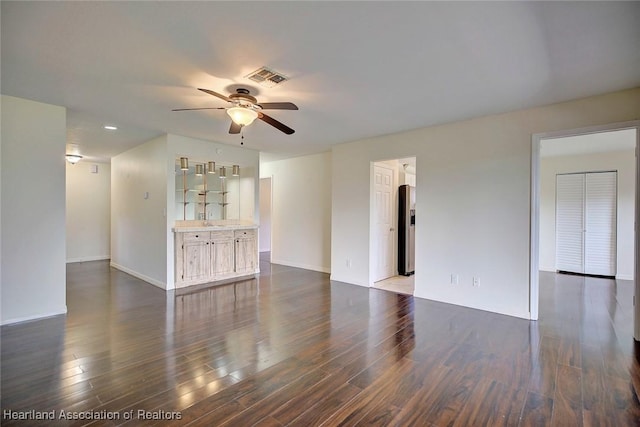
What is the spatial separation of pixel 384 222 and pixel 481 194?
6.37ft

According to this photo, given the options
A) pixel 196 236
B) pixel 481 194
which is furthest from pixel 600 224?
pixel 196 236

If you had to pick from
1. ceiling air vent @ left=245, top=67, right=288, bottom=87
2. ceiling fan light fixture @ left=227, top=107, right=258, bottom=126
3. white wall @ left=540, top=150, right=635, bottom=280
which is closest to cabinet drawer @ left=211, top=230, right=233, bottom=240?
ceiling fan light fixture @ left=227, top=107, right=258, bottom=126

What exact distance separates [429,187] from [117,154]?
21.0 ft

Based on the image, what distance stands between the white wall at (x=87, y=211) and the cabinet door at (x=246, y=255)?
4.57 metres

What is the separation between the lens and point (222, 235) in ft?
18.4

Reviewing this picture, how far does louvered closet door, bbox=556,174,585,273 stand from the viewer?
628 cm

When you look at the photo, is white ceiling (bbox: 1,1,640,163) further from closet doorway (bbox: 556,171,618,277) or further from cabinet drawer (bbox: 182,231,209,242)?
closet doorway (bbox: 556,171,618,277)

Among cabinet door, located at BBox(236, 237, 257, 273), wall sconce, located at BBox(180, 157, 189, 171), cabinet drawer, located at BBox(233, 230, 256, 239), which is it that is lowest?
cabinet door, located at BBox(236, 237, 257, 273)

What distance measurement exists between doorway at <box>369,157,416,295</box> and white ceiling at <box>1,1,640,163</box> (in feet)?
5.98

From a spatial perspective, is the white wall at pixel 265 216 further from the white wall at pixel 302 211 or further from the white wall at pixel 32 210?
the white wall at pixel 32 210

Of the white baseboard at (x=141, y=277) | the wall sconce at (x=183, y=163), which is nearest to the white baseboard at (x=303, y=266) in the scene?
the white baseboard at (x=141, y=277)

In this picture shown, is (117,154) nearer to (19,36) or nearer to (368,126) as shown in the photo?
(19,36)

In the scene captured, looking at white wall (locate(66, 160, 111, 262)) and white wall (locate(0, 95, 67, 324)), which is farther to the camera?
white wall (locate(66, 160, 111, 262))

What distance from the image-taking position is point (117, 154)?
21.5 feet
